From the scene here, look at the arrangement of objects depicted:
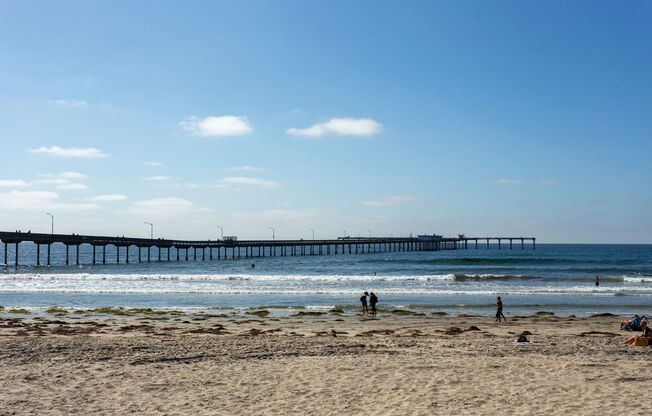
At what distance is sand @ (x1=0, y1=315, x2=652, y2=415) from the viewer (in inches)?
337

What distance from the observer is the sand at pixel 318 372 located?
28.1 ft

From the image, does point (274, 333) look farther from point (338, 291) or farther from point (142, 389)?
point (338, 291)

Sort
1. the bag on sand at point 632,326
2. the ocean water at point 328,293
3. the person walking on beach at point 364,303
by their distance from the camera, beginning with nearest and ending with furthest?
1. the bag on sand at point 632,326
2. the person walking on beach at point 364,303
3. the ocean water at point 328,293

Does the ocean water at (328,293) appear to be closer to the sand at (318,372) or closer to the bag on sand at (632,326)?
the bag on sand at (632,326)

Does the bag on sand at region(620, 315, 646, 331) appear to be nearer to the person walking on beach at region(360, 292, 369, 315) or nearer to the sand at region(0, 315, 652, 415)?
the sand at region(0, 315, 652, 415)

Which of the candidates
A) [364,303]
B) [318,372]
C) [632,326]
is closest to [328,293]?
[364,303]

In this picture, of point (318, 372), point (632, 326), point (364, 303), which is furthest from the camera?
point (364, 303)

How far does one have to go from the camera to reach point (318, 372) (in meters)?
10.9

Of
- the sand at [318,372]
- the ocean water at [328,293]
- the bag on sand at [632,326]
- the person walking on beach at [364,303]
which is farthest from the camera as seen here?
the ocean water at [328,293]

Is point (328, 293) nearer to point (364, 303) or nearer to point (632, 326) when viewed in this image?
point (364, 303)

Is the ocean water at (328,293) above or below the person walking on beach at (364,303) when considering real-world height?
below

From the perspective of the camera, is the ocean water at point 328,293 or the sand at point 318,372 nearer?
the sand at point 318,372

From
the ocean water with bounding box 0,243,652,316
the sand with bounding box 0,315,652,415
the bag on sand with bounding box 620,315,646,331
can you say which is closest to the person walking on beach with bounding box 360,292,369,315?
the ocean water with bounding box 0,243,652,316

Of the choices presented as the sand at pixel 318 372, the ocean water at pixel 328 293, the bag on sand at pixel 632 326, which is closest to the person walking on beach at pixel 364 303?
the ocean water at pixel 328 293
